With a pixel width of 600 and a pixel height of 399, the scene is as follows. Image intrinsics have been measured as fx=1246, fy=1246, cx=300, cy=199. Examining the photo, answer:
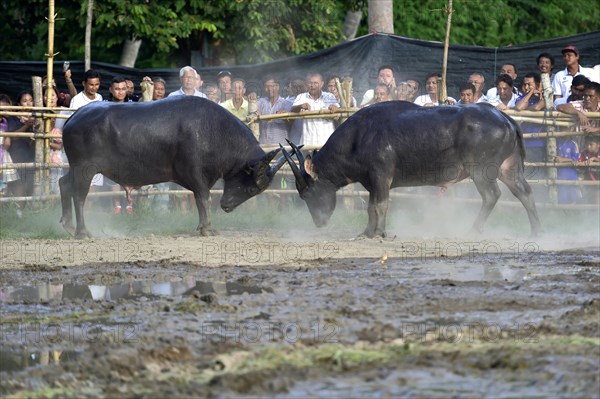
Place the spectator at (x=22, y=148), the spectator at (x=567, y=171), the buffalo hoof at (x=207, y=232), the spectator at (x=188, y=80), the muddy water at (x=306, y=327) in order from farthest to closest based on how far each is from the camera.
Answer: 1. the spectator at (x=188, y=80)
2. the spectator at (x=22, y=148)
3. the spectator at (x=567, y=171)
4. the buffalo hoof at (x=207, y=232)
5. the muddy water at (x=306, y=327)

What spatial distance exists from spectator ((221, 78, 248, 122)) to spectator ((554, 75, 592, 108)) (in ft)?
13.5

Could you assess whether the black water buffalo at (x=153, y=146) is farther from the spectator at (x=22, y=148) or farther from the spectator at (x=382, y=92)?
the spectator at (x=382, y=92)

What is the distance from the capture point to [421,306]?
8.29m

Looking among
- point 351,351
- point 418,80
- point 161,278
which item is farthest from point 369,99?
point 351,351

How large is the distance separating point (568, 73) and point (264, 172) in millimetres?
3976

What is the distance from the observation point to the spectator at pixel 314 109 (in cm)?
1603

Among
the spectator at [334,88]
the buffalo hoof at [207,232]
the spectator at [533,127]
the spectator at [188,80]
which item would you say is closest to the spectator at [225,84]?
the spectator at [188,80]

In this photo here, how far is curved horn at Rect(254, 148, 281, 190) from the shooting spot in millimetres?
13898

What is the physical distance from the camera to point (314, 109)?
1606 cm

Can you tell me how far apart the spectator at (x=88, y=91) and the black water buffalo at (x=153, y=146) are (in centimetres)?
198

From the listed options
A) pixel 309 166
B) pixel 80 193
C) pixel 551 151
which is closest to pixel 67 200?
pixel 80 193

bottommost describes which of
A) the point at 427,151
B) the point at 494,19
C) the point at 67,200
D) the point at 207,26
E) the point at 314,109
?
the point at 67,200

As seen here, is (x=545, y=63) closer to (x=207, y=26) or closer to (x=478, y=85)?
(x=478, y=85)

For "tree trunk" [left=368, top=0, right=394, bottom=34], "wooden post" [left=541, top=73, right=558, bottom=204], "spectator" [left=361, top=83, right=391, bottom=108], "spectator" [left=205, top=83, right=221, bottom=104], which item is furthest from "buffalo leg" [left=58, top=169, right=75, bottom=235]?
"tree trunk" [left=368, top=0, right=394, bottom=34]
